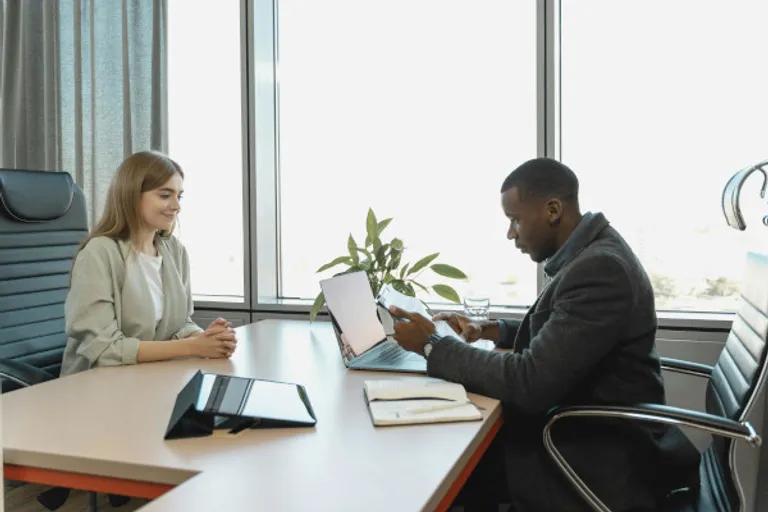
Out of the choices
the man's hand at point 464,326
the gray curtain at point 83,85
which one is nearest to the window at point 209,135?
the gray curtain at point 83,85

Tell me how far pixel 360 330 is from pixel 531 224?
59 centimetres

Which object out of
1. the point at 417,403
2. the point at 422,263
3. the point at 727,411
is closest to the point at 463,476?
the point at 417,403

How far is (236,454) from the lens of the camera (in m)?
1.08

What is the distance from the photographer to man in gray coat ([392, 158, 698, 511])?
1.39 meters

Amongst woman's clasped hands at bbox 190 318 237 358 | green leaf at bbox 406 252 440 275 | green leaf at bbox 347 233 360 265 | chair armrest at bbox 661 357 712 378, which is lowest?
chair armrest at bbox 661 357 712 378

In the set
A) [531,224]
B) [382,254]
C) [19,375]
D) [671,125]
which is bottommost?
[19,375]

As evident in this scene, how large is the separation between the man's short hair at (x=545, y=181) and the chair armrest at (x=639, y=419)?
1.68 ft

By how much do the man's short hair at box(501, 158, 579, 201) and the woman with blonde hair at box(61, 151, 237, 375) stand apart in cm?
87

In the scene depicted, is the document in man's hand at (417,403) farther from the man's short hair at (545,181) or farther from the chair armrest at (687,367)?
the chair armrest at (687,367)

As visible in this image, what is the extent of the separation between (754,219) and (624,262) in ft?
4.21

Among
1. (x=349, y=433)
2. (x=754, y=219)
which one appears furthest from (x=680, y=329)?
(x=349, y=433)

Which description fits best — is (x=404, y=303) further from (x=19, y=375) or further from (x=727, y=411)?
(x=19, y=375)

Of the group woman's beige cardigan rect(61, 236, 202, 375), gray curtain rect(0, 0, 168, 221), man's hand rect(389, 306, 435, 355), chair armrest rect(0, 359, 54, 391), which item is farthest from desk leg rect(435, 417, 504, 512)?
gray curtain rect(0, 0, 168, 221)

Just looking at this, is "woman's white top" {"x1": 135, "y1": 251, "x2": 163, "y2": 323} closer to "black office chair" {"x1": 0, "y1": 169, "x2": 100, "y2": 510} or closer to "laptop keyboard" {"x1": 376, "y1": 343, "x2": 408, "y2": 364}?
"black office chair" {"x1": 0, "y1": 169, "x2": 100, "y2": 510}
